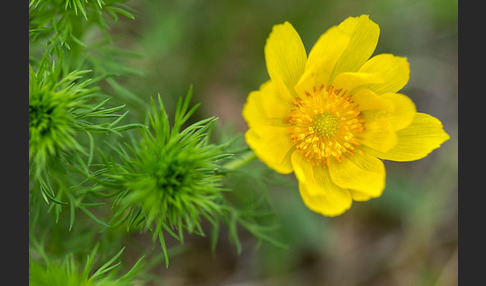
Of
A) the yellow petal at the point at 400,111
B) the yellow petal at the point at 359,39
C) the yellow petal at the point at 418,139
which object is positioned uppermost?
the yellow petal at the point at 359,39

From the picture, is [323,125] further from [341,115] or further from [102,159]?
[102,159]

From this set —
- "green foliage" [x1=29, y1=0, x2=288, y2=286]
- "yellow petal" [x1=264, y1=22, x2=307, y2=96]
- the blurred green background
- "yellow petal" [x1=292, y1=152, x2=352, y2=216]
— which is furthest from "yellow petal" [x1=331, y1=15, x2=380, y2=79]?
the blurred green background

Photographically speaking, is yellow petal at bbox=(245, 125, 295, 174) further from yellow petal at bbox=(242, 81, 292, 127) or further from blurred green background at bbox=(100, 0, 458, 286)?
blurred green background at bbox=(100, 0, 458, 286)

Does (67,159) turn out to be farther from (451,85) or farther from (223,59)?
(451,85)

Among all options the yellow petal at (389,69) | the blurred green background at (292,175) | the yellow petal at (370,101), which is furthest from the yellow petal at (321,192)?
the blurred green background at (292,175)

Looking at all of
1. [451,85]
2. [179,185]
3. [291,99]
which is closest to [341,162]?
[291,99]

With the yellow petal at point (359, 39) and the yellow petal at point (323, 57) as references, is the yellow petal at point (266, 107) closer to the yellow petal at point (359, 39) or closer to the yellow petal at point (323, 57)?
the yellow petal at point (323, 57)
